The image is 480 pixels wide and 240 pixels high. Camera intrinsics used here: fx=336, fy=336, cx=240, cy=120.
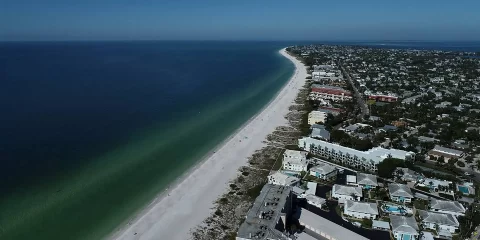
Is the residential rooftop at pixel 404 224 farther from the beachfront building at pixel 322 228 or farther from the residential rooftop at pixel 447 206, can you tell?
the residential rooftop at pixel 447 206

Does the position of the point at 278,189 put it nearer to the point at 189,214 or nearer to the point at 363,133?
the point at 189,214

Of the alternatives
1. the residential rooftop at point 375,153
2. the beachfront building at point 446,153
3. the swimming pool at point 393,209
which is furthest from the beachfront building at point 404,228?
the beachfront building at point 446,153

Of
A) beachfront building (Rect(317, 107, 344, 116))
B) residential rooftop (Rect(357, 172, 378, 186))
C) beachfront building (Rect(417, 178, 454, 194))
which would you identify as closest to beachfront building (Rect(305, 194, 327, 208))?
residential rooftop (Rect(357, 172, 378, 186))

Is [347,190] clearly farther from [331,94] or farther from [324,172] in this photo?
[331,94]

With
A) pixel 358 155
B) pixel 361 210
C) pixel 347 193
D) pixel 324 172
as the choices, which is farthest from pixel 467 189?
pixel 324 172

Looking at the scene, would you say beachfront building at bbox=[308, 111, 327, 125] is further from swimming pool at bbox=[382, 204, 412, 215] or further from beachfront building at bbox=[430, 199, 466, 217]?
beachfront building at bbox=[430, 199, 466, 217]

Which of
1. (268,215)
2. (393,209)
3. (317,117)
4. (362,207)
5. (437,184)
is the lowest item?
(393,209)
